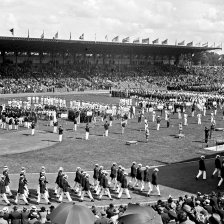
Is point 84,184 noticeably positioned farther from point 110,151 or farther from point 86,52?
point 86,52

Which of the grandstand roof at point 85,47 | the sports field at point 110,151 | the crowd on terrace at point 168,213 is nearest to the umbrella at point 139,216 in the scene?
the crowd on terrace at point 168,213

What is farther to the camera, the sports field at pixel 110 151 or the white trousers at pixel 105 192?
the sports field at pixel 110 151

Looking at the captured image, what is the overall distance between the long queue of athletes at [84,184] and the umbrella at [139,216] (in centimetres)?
841

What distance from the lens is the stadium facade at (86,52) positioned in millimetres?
77125

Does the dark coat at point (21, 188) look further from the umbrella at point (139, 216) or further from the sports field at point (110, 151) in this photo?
the umbrella at point (139, 216)

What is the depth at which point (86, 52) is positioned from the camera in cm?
9062

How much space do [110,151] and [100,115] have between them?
50.1 feet

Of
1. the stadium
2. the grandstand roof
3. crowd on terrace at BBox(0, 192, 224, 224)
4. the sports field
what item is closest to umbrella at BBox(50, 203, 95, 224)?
crowd on terrace at BBox(0, 192, 224, 224)

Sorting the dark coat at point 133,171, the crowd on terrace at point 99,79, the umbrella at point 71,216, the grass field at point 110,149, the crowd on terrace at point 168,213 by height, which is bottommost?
the grass field at point 110,149

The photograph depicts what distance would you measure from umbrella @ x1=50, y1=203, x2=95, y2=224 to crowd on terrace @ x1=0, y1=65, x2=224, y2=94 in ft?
196

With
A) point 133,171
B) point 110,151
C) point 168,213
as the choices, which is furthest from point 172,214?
point 110,151

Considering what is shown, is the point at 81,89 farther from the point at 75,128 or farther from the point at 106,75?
the point at 75,128

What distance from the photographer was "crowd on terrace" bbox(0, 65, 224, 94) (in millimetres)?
74875

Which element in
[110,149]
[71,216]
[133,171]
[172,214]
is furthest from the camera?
[110,149]
